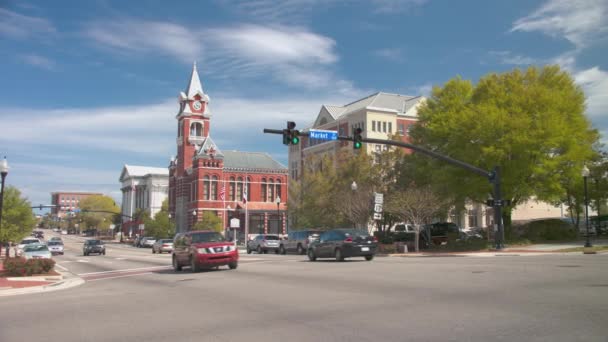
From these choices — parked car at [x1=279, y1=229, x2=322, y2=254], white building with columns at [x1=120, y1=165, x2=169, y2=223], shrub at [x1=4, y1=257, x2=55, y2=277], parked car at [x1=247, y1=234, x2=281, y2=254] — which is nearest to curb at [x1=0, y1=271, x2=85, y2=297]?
shrub at [x1=4, y1=257, x2=55, y2=277]

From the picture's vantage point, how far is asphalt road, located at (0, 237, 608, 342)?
26.7ft

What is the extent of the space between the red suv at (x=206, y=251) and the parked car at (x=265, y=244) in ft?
71.5

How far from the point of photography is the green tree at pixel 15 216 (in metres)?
51.6

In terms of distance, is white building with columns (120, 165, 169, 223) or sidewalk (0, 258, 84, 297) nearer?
sidewalk (0, 258, 84, 297)

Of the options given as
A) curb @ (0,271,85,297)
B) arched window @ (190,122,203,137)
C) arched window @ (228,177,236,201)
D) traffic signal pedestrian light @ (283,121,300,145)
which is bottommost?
curb @ (0,271,85,297)

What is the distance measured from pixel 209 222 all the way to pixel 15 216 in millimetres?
32743

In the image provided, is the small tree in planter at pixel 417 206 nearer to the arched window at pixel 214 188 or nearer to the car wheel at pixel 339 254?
the car wheel at pixel 339 254

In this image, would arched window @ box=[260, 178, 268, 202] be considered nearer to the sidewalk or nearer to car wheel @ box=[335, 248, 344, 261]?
car wheel @ box=[335, 248, 344, 261]

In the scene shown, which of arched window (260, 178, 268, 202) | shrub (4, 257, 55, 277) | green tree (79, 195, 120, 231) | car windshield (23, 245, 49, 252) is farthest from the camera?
green tree (79, 195, 120, 231)

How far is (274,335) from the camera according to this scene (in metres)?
8.22

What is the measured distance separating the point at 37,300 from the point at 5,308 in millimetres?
1612

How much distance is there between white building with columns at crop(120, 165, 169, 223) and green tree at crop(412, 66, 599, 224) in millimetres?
106840

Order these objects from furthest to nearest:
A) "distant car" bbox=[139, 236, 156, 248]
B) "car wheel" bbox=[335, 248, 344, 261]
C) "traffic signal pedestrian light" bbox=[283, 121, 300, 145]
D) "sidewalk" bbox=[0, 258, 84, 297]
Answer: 1. "distant car" bbox=[139, 236, 156, 248]
2. "car wheel" bbox=[335, 248, 344, 261]
3. "traffic signal pedestrian light" bbox=[283, 121, 300, 145]
4. "sidewalk" bbox=[0, 258, 84, 297]

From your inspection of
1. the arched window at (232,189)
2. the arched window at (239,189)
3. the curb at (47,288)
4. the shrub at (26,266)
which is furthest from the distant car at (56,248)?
the arched window at (239,189)
